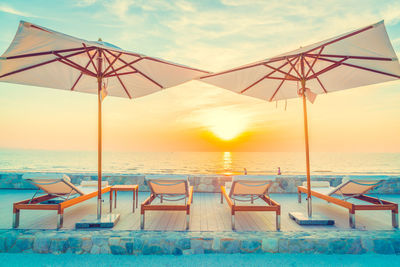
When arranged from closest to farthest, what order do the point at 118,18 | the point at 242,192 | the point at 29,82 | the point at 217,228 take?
the point at 217,228 → the point at 242,192 → the point at 29,82 → the point at 118,18

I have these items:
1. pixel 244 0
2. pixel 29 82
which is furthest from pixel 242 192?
pixel 244 0

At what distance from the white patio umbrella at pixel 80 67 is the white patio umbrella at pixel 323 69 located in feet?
3.04

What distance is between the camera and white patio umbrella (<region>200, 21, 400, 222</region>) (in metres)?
2.51

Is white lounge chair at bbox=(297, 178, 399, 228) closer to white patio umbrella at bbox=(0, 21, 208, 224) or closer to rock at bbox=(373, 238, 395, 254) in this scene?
rock at bbox=(373, 238, 395, 254)

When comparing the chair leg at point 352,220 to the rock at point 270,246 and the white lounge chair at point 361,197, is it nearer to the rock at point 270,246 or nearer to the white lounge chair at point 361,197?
the white lounge chair at point 361,197

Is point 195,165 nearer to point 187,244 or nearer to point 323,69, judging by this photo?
point 323,69

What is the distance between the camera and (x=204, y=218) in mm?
3461

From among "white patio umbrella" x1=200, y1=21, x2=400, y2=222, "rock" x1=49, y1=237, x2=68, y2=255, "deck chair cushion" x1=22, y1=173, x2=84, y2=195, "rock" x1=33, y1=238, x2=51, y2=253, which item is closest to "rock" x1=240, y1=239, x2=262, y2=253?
"white patio umbrella" x1=200, y1=21, x2=400, y2=222

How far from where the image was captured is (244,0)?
673 centimetres

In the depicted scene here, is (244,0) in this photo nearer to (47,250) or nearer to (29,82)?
(29,82)

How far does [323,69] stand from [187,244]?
314 cm

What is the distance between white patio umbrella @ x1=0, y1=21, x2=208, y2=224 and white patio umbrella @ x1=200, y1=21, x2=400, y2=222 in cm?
93

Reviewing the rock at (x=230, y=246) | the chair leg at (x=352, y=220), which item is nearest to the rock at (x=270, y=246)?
the rock at (x=230, y=246)

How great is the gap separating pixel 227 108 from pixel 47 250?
18.5 m
